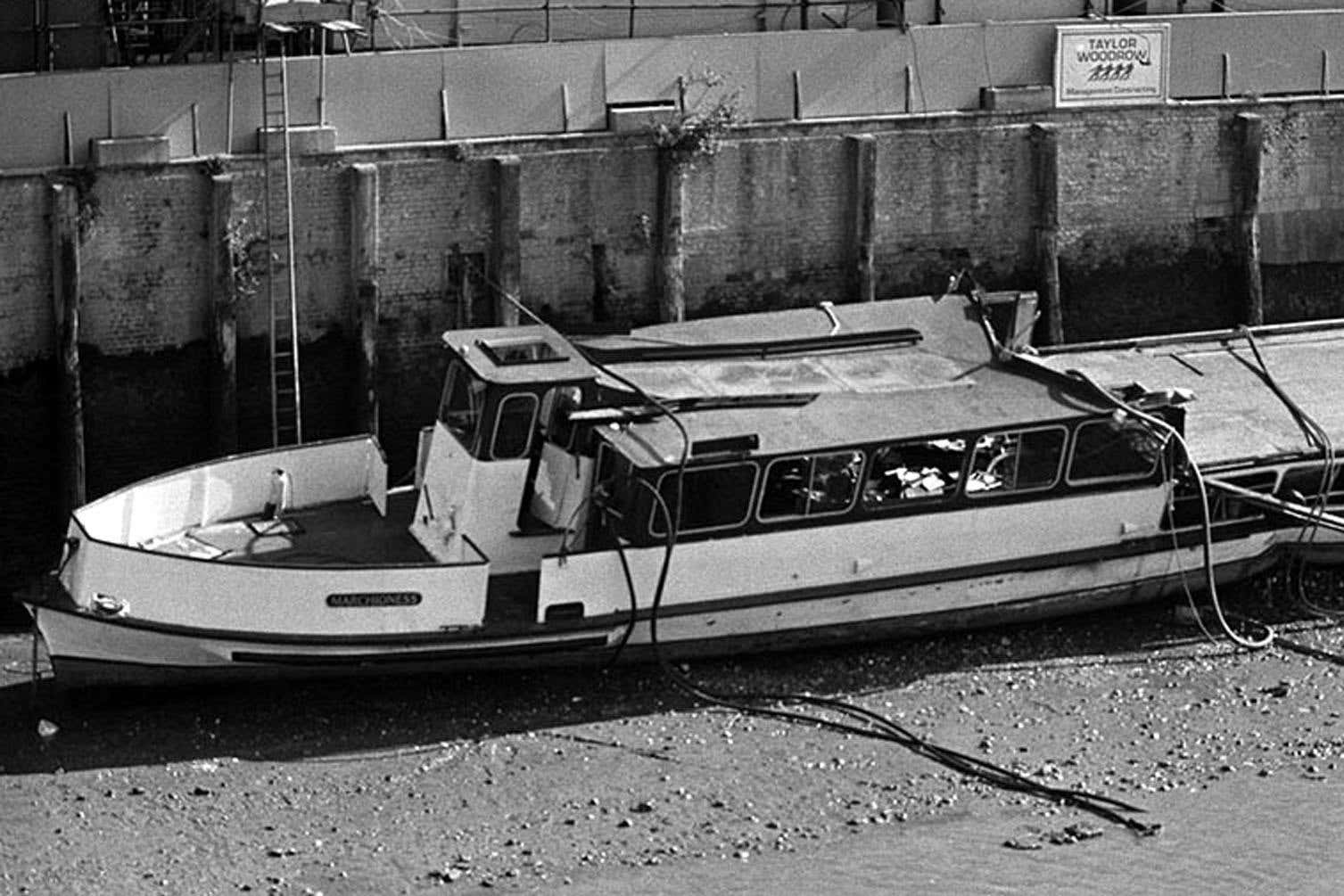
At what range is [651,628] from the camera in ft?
76.6

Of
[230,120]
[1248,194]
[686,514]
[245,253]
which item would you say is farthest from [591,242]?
[1248,194]

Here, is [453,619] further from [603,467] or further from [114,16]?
[114,16]

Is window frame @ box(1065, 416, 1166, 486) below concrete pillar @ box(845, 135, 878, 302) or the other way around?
below

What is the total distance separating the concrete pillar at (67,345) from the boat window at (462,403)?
3.64 metres

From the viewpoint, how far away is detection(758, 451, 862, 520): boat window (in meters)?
23.5

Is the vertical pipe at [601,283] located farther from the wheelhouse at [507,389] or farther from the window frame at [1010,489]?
the window frame at [1010,489]

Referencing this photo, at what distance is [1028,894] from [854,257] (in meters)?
10.6

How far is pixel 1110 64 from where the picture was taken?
102 feet

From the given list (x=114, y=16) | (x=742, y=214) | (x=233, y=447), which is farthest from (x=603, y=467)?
(x=114, y=16)

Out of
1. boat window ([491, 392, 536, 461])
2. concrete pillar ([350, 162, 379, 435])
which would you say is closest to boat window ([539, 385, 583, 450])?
boat window ([491, 392, 536, 461])

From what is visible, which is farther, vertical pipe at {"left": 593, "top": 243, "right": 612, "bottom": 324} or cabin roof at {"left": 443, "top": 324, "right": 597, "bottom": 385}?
vertical pipe at {"left": 593, "top": 243, "right": 612, "bottom": 324}

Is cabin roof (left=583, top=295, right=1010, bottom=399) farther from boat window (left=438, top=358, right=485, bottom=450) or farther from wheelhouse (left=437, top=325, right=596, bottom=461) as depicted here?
boat window (left=438, top=358, right=485, bottom=450)

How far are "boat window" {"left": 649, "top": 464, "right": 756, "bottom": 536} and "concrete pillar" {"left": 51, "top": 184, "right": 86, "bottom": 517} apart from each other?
18.7ft

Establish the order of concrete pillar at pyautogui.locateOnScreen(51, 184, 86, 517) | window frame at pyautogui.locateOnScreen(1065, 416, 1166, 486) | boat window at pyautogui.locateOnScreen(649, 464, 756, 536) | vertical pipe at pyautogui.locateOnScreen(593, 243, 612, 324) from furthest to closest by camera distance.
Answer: vertical pipe at pyautogui.locateOnScreen(593, 243, 612, 324) < concrete pillar at pyautogui.locateOnScreen(51, 184, 86, 517) < window frame at pyautogui.locateOnScreen(1065, 416, 1166, 486) < boat window at pyautogui.locateOnScreen(649, 464, 756, 536)
